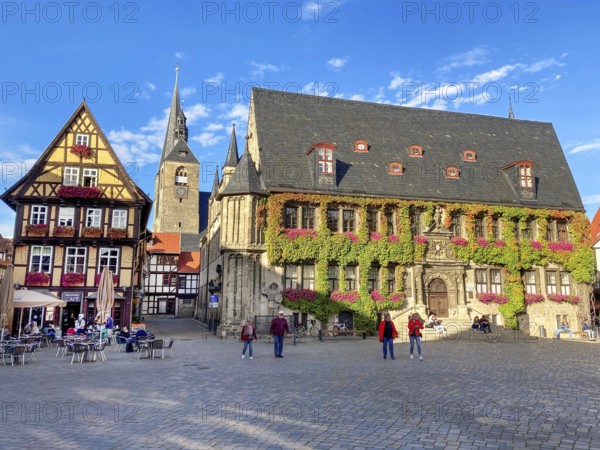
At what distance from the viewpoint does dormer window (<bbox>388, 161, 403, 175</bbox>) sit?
32.4 meters

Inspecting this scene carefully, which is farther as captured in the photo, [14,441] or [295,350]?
[295,350]

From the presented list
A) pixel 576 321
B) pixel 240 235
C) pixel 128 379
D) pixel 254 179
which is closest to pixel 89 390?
pixel 128 379

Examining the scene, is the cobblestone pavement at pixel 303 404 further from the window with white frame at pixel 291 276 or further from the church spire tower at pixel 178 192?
the church spire tower at pixel 178 192

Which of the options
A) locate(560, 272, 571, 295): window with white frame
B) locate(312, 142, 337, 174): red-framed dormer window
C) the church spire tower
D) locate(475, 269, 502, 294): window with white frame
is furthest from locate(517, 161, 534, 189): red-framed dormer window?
the church spire tower

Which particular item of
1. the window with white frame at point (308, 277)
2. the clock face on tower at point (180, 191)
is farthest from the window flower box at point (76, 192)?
the clock face on tower at point (180, 191)

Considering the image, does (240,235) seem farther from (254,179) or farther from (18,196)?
(18,196)

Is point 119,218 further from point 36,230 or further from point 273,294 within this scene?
point 273,294

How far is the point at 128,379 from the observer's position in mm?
12711

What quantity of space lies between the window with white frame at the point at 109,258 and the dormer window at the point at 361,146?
17.1 metres

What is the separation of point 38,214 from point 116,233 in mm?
4855

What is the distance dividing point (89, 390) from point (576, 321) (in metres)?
32.0

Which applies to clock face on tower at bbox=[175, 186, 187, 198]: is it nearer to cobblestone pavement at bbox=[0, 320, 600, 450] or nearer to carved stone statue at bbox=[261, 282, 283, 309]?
carved stone statue at bbox=[261, 282, 283, 309]

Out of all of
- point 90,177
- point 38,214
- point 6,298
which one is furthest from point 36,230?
point 6,298

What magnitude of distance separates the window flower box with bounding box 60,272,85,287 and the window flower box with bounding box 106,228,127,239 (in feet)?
9.68
